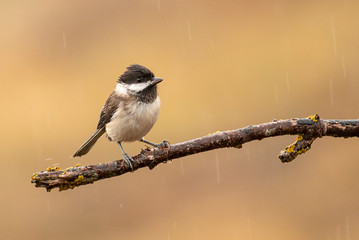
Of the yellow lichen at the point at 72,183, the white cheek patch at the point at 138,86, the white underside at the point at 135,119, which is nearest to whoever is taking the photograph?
the yellow lichen at the point at 72,183

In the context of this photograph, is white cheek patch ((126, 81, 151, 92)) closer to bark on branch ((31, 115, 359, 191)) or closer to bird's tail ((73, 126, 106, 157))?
bird's tail ((73, 126, 106, 157))

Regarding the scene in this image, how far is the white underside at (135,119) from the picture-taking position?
5.82 meters

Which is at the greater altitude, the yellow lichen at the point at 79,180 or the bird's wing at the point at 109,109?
the bird's wing at the point at 109,109

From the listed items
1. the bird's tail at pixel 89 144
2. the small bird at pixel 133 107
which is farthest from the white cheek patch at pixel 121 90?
the bird's tail at pixel 89 144

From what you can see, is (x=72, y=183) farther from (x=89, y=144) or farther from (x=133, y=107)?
(x=89, y=144)

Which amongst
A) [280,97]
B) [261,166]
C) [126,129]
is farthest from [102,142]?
[126,129]

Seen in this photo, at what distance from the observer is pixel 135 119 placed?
5.84 m

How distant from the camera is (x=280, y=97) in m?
14.3

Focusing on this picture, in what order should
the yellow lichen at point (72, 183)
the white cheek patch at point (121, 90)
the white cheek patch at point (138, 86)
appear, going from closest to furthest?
1. the yellow lichen at point (72, 183)
2. the white cheek patch at point (138, 86)
3. the white cheek patch at point (121, 90)

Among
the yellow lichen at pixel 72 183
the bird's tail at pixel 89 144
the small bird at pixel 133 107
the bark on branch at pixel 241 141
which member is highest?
the small bird at pixel 133 107

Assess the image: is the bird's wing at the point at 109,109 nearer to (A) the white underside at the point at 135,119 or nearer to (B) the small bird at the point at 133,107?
(B) the small bird at the point at 133,107

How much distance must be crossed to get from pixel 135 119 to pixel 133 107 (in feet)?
0.55

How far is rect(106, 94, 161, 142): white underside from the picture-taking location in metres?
5.82

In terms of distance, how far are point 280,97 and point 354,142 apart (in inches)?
105
